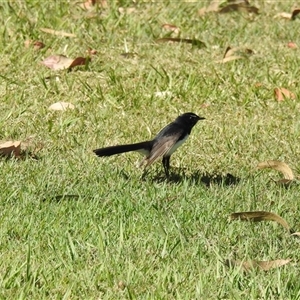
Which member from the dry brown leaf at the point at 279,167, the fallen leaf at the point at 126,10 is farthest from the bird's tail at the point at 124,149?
the fallen leaf at the point at 126,10

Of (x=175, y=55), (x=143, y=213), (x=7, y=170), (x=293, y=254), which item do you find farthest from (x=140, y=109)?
(x=293, y=254)

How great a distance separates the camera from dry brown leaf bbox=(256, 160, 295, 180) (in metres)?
6.73

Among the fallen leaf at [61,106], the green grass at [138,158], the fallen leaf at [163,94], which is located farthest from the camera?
the fallen leaf at [163,94]

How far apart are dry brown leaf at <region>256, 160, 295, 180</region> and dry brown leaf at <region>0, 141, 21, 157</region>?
1.74m

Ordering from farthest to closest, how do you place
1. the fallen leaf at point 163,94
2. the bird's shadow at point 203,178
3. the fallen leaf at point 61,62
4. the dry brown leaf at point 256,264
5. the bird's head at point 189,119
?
the fallen leaf at point 61,62
the fallen leaf at point 163,94
the bird's head at point 189,119
the bird's shadow at point 203,178
the dry brown leaf at point 256,264

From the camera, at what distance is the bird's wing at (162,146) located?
21.4 feet

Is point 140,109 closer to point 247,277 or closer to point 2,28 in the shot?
point 2,28

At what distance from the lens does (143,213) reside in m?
5.77

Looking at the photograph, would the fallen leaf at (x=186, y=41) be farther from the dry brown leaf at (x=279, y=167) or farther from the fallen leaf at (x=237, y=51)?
the dry brown leaf at (x=279, y=167)

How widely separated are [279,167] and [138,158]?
107 centimetres

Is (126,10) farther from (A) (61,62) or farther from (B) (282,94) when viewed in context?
(B) (282,94)

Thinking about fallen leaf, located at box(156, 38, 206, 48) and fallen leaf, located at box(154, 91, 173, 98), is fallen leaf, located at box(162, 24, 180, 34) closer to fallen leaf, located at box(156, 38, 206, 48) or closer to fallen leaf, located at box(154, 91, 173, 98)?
fallen leaf, located at box(156, 38, 206, 48)

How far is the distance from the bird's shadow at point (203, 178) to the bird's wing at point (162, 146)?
0.21m

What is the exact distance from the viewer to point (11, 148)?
682 centimetres
